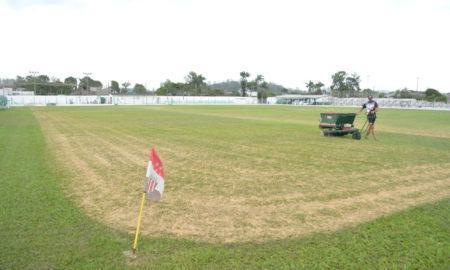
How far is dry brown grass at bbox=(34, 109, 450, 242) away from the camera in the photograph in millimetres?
6012

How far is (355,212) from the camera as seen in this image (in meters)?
6.64

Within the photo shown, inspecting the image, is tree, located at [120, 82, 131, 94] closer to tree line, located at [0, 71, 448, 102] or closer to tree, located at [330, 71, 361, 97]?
tree line, located at [0, 71, 448, 102]

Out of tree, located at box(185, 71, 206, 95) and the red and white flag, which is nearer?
the red and white flag

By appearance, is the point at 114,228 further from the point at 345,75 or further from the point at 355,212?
the point at 345,75

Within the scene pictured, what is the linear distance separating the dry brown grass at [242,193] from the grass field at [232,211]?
2 centimetres

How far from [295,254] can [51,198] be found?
4.77m

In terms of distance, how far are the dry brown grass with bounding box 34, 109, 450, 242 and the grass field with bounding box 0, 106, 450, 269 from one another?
0.02 meters

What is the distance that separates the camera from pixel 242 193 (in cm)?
782

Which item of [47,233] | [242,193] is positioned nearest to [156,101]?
[242,193]

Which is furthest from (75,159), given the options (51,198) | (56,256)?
(56,256)

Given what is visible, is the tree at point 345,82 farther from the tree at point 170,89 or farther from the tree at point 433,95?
the tree at point 170,89

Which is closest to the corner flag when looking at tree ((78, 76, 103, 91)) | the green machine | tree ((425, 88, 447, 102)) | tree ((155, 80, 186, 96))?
the green machine

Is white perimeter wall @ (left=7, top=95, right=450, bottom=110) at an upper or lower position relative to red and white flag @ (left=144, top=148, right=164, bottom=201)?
upper

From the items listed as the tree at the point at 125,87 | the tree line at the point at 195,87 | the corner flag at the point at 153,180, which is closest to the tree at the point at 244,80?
the tree line at the point at 195,87
